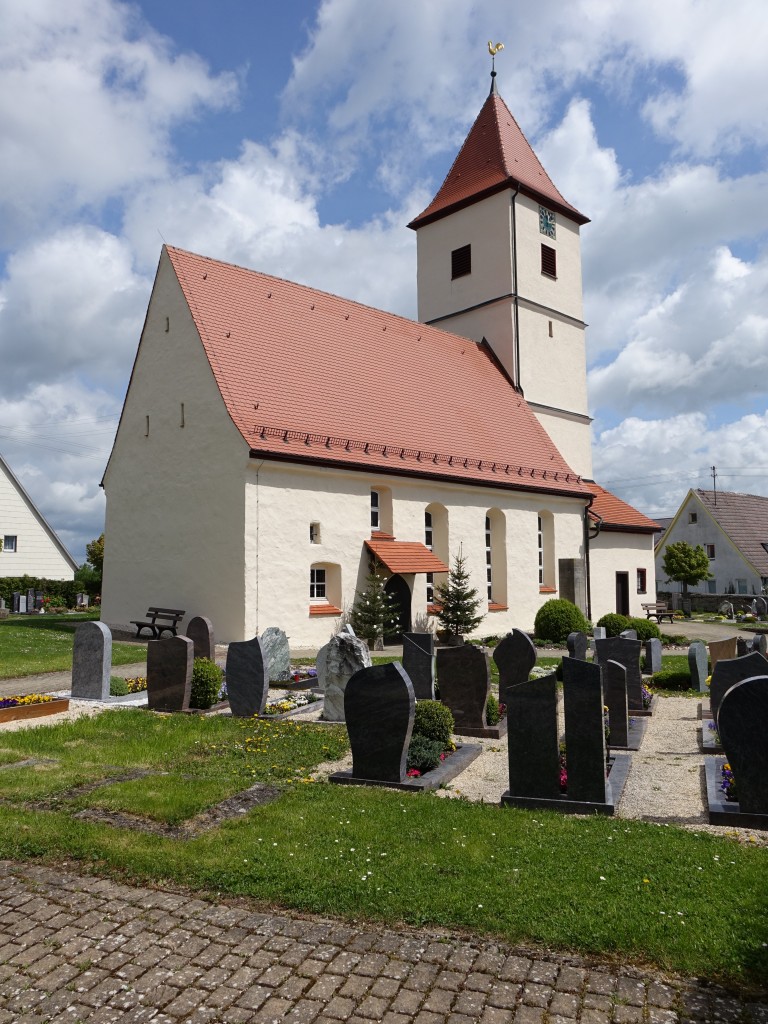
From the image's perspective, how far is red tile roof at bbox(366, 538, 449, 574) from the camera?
21016 millimetres

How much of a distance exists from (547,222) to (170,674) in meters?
27.5

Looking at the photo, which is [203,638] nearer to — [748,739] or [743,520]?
[748,739]

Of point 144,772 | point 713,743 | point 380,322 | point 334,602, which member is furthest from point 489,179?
point 144,772

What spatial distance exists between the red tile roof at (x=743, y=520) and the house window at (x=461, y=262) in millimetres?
28999

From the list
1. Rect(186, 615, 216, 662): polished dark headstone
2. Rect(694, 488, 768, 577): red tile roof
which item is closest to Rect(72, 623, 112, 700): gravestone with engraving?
Rect(186, 615, 216, 662): polished dark headstone

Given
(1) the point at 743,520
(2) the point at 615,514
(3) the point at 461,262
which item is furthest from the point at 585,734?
(1) the point at 743,520

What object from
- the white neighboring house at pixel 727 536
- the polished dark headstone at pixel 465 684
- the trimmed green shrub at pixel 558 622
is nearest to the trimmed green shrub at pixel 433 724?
the polished dark headstone at pixel 465 684

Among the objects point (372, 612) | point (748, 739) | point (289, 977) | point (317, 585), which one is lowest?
point (289, 977)

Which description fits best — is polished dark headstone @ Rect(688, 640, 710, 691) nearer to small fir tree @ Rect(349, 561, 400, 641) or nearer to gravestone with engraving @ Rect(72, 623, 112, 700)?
small fir tree @ Rect(349, 561, 400, 641)

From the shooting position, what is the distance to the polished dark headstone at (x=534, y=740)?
7016 mm

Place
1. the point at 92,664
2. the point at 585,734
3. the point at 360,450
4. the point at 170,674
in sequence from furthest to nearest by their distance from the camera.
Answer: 1. the point at 360,450
2. the point at 92,664
3. the point at 170,674
4. the point at 585,734

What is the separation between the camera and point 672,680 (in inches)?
583

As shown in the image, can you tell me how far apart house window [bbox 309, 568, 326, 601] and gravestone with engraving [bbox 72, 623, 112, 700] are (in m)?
8.46

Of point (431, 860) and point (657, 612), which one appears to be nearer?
point (431, 860)
